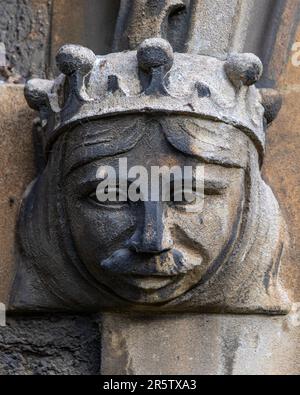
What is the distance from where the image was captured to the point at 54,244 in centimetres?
214

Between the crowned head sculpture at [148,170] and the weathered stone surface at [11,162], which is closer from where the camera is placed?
the crowned head sculpture at [148,170]

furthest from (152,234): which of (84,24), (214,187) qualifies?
(84,24)

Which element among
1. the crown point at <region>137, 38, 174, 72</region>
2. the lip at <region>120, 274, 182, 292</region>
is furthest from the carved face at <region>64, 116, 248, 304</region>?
the crown point at <region>137, 38, 174, 72</region>

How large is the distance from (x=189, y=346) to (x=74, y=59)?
0.60m

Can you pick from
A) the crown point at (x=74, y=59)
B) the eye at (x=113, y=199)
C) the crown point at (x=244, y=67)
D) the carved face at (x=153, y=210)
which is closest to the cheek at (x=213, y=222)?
the carved face at (x=153, y=210)

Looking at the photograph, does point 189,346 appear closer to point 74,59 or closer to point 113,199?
point 113,199

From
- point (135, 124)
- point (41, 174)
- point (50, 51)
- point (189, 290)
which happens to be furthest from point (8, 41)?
point (189, 290)

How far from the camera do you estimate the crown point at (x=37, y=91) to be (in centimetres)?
212

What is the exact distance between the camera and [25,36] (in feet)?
7.68

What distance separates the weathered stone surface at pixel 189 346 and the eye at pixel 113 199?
0.83 ft

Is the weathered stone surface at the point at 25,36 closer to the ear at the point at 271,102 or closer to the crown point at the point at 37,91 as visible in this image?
the crown point at the point at 37,91

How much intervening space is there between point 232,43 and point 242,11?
0.08 meters

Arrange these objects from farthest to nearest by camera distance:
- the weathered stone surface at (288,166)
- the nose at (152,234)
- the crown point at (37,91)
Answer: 1. the weathered stone surface at (288,166)
2. the crown point at (37,91)
3. the nose at (152,234)

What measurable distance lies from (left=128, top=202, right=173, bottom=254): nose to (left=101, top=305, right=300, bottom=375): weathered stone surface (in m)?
0.23
